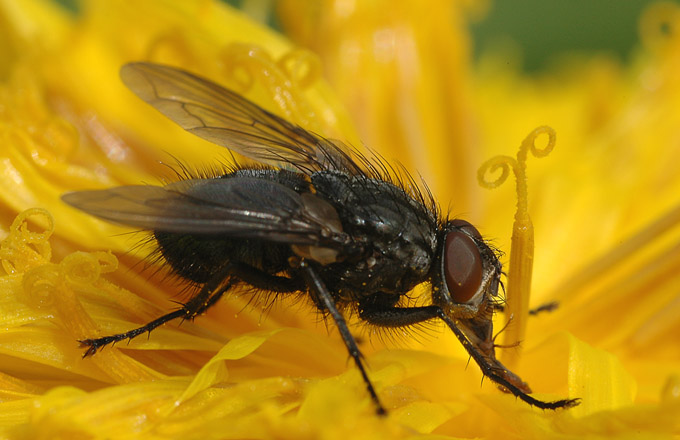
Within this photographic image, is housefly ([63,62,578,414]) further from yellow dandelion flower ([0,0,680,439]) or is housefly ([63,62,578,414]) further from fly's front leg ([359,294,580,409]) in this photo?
yellow dandelion flower ([0,0,680,439])

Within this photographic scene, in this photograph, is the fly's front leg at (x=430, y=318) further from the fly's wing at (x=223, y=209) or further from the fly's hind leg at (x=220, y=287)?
the fly's wing at (x=223, y=209)

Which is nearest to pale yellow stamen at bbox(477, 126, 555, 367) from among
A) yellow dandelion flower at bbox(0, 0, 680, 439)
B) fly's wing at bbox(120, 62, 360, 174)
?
yellow dandelion flower at bbox(0, 0, 680, 439)

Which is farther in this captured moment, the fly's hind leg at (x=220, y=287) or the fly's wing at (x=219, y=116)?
the fly's wing at (x=219, y=116)

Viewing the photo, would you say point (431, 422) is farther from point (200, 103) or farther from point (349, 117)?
point (349, 117)

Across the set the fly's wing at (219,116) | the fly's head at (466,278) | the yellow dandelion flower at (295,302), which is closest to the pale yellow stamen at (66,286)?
the yellow dandelion flower at (295,302)

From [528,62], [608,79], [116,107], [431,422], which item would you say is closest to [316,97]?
[116,107]

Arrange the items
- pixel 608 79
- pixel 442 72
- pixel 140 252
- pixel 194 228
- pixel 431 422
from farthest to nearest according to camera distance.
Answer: pixel 608 79 < pixel 442 72 < pixel 140 252 < pixel 431 422 < pixel 194 228

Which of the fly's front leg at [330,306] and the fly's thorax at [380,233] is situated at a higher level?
the fly's thorax at [380,233]
